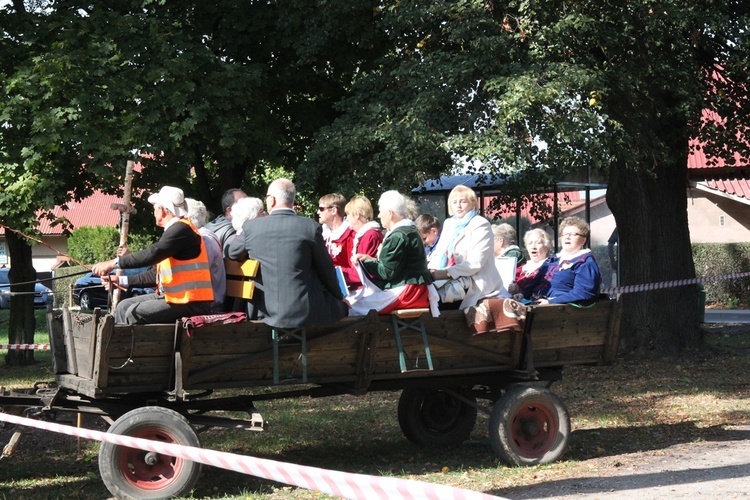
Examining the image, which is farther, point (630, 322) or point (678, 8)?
point (630, 322)

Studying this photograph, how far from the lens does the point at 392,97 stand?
1277 centimetres

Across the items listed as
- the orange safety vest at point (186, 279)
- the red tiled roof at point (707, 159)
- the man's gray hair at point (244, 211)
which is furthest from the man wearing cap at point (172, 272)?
the red tiled roof at point (707, 159)

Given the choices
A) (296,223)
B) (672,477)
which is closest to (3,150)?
(296,223)

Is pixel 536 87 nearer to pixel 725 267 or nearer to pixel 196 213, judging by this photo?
pixel 196 213

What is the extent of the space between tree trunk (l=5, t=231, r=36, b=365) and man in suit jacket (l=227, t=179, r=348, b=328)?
10.1 meters

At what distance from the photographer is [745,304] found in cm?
2652

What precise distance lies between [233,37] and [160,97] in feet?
7.49

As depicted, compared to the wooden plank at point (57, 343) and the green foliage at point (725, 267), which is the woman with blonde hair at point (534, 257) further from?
the green foliage at point (725, 267)

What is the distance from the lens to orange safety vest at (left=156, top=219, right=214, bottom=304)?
260 inches

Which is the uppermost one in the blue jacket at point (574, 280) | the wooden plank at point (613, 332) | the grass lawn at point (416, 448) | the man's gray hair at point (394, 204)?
the man's gray hair at point (394, 204)

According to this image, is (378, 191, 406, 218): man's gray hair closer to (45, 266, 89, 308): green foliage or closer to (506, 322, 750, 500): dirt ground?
(506, 322, 750, 500): dirt ground

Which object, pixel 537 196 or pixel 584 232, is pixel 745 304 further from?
pixel 584 232

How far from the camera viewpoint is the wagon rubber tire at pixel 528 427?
7.53m

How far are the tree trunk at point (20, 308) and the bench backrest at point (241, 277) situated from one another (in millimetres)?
9829
